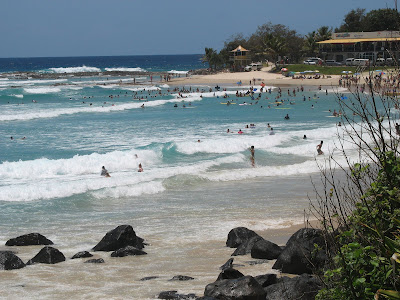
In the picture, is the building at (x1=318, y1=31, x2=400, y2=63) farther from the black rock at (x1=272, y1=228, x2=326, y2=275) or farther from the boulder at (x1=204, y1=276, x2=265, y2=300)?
the boulder at (x1=204, y1=276, x2=265, y2=300)

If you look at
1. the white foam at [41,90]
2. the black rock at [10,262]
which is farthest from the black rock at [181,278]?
the white foam at [41,90]

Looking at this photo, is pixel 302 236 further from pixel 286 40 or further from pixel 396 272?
pixel 286 40

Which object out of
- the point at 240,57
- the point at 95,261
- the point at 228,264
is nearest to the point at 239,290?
the point at 228,264

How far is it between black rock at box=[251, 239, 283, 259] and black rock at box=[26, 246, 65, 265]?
452 centimetres

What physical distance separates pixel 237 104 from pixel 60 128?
813 inches

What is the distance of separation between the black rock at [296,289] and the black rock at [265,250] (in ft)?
9.28

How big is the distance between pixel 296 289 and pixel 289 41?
97239 millimetres

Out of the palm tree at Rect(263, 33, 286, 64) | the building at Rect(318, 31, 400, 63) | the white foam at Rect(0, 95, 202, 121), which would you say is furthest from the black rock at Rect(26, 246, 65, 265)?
the palm tree at Rect(263, 33, 286, 64)

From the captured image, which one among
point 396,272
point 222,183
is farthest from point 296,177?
point 396,272

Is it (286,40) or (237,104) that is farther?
(286,40)

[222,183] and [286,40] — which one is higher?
[286,40]

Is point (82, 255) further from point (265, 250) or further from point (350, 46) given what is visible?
point (350, 46)

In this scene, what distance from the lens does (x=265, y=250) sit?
41.0ft

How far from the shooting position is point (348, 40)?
83312 mm
